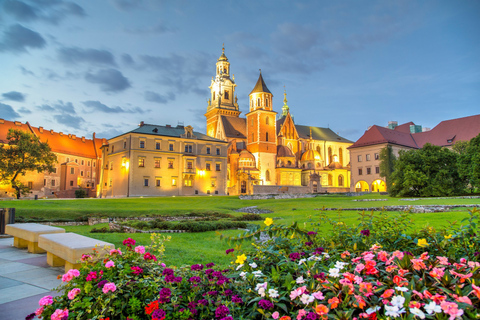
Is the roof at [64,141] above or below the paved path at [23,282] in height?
above

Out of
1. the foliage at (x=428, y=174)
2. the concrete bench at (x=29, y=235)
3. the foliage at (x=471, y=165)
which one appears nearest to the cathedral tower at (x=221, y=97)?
the foliage at (x=428, y=174)

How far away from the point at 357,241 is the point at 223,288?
7.00ft

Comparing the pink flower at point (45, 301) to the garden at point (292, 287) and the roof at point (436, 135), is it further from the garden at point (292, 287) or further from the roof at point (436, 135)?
the roof at point (436, 135)

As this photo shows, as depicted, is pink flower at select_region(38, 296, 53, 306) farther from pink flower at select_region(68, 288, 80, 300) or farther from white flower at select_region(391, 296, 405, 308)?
white flower at select_region(391, 296, 405, 308)

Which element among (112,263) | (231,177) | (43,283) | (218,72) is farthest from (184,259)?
(218,72)

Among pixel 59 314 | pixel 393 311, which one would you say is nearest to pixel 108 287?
pixel 59 314

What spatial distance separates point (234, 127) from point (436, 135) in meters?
44.2

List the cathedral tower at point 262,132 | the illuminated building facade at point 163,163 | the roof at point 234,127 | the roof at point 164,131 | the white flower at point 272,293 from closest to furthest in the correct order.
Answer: the white flower at point 272,293, the illuminated building facade at point 163,163, the roof at point 164,131, the cathedral tower at point 262,132, the roof at point 234,127

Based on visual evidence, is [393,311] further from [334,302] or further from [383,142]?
Answer: [383,142]

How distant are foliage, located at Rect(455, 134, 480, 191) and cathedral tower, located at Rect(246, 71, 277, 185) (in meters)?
36.7

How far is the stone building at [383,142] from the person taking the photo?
6681cm

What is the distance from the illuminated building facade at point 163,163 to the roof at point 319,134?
30.3m

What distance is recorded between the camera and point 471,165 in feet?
125

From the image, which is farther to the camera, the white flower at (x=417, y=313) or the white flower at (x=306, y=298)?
the white flower at (x=306, y=298)
